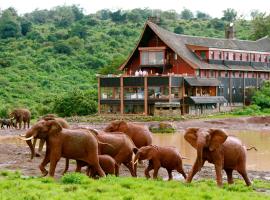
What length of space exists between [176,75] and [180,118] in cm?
667

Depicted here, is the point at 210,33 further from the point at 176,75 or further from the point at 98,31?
the point at 176,75

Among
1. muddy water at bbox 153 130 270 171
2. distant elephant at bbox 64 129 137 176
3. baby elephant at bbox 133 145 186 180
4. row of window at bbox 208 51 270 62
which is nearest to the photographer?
baby elephant at bbox 133 145 186 180

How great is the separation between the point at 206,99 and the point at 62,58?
32.7 m

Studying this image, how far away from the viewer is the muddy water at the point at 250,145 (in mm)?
25806

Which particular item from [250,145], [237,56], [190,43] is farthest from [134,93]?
[250,145]

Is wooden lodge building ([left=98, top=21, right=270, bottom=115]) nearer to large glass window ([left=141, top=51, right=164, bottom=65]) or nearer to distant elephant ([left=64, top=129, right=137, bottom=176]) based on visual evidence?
large glass window ([left=141, top=51, right=164, bottom=65])

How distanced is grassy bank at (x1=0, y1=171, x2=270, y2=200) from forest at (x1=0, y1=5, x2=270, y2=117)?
41.9 m

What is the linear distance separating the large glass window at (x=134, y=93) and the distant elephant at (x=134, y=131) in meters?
39.1

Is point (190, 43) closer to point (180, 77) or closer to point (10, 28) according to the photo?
point (180, 77)

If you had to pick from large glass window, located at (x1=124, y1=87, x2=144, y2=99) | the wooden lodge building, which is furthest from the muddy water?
large glass window, located at (x1=124, y1=87, x2=144, y2=99)

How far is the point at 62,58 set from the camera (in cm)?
9119

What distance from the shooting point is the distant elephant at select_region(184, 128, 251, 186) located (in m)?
16.1

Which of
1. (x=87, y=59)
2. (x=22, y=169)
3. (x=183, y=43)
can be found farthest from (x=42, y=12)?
(x=22, y=169)

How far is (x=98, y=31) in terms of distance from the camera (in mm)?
115625
